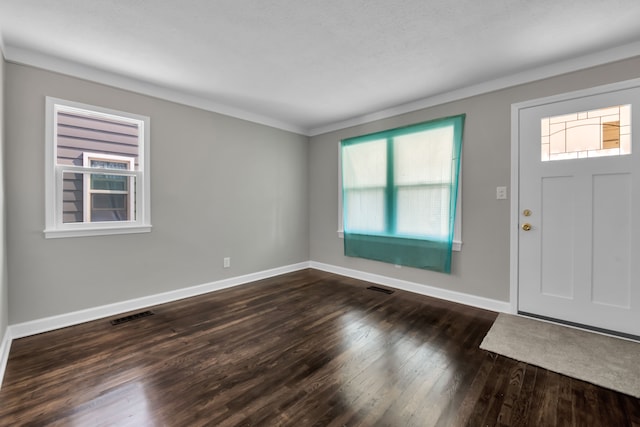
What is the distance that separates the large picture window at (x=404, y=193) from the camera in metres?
3.32

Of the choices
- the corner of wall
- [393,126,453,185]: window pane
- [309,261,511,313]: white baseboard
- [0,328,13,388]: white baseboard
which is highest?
[393,126,453,185]: window pane

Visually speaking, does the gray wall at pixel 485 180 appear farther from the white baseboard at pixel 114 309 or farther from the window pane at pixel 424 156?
the white baseboard at pixel 114 309

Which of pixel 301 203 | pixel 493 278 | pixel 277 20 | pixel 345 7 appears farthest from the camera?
pixel 301 203

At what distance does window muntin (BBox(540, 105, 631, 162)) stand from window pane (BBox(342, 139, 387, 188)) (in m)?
1.79

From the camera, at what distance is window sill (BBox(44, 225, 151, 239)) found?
8.30ft

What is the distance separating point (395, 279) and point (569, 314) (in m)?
1.80

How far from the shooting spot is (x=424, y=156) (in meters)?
3.49

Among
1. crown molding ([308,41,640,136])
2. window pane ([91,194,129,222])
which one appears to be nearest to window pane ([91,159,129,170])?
window pane ([91,194,129,222])

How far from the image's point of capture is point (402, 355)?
2115 millimetres

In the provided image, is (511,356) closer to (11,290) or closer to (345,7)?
(345,7)

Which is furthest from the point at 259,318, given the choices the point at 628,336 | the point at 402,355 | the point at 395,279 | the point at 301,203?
the point at 628,336

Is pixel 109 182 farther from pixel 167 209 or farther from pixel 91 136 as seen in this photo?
pixel 167 209

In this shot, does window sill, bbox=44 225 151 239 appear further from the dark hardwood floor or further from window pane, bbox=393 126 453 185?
window pane, bbox=393 126 453 185

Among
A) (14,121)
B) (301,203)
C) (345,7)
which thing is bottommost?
(301,203)
